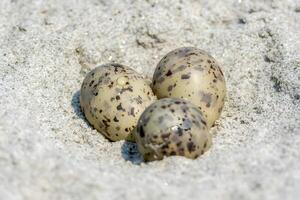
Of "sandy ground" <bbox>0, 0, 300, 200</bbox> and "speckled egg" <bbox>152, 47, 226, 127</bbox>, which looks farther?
"speckled egg" <bbox>152, 47, 226, 127</bbox>

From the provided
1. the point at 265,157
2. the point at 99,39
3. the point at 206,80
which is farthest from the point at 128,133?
the point at 99,39

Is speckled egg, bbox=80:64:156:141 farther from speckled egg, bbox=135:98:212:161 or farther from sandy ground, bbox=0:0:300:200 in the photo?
speckled egg, bbox=135:98:212:161


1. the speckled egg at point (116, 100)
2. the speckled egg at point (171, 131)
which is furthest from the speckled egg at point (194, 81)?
the speckled egg at point (171, 131)

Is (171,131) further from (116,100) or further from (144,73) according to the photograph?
(144,73)

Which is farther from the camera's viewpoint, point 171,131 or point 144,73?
point 144,73

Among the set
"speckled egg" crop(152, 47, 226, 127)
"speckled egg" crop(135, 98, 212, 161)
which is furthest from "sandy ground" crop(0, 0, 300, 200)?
"speckled egg" crop(152, 47, 226, 127)

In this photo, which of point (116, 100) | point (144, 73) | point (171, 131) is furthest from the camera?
point (144, 73)

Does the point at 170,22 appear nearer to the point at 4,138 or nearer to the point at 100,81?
the point at 100,81

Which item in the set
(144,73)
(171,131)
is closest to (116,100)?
(171,131)
